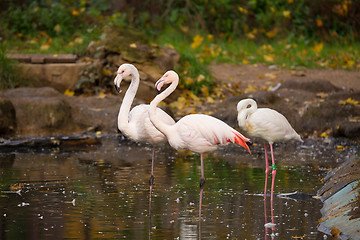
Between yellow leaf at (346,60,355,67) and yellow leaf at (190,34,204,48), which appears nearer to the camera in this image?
yellow leaf at (346,60,355,67)

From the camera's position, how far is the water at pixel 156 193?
546cm

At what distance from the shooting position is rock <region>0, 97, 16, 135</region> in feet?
33.6

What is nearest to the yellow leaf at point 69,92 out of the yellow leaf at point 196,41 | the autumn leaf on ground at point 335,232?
the yellow leaf at point 196,41

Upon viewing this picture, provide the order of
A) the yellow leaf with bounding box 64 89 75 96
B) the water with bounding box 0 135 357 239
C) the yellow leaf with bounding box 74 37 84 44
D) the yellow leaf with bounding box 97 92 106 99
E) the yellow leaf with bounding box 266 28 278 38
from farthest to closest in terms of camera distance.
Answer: the yellow leaf with bounding box 266 28 278 38
the yellow leaf with bounding box 74 37 84 44
the yellow leaf with bounding box 64 89 75 96
the yellow leaf with bounding box 97 92 106 99
the water with bounding box 0 135 357 239

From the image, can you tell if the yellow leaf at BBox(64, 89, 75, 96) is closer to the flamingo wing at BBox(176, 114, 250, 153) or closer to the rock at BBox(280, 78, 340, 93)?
the rock at BBox(280, 78, 340, 93)

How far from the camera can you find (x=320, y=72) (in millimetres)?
14070

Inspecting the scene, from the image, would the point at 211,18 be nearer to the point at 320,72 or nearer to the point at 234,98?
the point at 320,72

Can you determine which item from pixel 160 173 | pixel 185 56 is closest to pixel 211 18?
pixel 185 56

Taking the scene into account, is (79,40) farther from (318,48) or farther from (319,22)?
(319,22)

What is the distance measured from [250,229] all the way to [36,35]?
11.3m

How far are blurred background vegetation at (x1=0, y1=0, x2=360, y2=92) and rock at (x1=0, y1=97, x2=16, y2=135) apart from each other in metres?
3.31

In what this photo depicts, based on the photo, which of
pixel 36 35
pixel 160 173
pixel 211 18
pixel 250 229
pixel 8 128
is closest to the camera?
pixel 250 229

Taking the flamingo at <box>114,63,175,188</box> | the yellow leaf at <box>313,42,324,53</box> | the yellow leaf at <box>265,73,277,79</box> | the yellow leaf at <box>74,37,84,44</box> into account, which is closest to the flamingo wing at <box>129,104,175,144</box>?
the flamingo at <box>114,63,175,188</box>

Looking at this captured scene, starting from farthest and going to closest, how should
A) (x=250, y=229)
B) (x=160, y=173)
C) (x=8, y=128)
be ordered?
(x=8, y=128)
(x=160, y=173)
(x=250, y=229)
